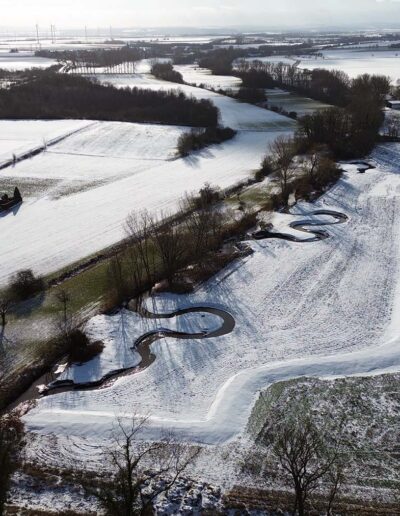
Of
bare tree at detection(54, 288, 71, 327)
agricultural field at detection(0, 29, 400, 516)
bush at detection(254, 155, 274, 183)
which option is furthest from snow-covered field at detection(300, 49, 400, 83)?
bare tree at detection(54, 288, 71, 327)

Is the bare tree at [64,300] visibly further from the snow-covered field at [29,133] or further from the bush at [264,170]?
the snow-covered field at [29,133]

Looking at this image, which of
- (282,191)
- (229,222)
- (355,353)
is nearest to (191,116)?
(282,191)

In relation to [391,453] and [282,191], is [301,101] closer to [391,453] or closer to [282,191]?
[282,191]

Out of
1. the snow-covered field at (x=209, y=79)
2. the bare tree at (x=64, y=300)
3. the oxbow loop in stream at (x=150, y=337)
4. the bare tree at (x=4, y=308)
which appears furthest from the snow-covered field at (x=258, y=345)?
the snow-covered field at (x=209, y=79)

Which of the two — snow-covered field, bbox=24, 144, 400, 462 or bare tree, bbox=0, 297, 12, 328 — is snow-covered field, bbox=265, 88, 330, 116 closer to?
snow-covered field, bbox=24, 144, 400, 462

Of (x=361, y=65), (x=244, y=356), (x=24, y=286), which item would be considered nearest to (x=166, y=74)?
(x=361, y=65)
